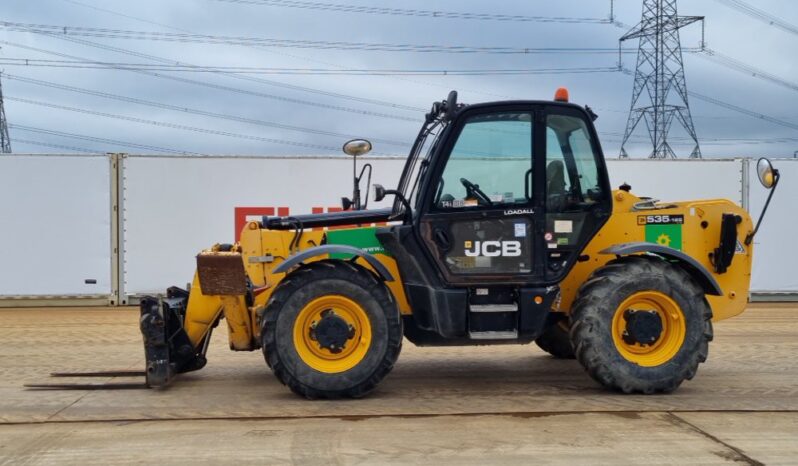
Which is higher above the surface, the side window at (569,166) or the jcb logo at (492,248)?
the side window at (569,166)

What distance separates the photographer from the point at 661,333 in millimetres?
5754

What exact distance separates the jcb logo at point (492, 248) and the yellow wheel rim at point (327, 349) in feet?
3.21

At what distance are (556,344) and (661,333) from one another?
5.71 feet

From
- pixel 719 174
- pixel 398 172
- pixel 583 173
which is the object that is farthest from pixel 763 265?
pixel 583 173

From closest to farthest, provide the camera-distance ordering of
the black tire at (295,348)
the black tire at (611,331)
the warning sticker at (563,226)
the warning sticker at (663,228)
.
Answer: the black tire at (295,348) → the black tire at (611,331) → the warning sticker at (563,226) → the warning sticker at (663,228)

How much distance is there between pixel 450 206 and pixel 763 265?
9.61 meters

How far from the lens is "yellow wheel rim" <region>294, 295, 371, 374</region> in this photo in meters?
5.53

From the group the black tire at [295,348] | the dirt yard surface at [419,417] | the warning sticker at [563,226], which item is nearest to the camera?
the dirt yard surface at [419,417]

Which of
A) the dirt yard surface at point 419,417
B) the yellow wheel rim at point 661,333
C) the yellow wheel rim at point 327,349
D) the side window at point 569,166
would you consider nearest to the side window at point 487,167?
the side window at point 569,166

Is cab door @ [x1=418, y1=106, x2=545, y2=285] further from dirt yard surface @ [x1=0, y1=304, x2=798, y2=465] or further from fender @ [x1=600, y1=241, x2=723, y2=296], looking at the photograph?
dirt yard surface @ [x1=0, y1=304, x2=798, y2=465]

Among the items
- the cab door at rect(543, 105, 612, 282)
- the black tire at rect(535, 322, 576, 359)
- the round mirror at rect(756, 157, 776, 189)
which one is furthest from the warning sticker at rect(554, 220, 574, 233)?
the black tire at rect(535, 322, 576, 359)

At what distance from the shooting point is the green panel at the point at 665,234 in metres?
6.14

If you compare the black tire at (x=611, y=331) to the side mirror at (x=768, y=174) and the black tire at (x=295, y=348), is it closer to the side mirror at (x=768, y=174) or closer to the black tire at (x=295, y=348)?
the side mirror at (x=768, y=174)

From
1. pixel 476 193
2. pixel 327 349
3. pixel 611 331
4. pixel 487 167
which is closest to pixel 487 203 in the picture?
pixel 476 193
